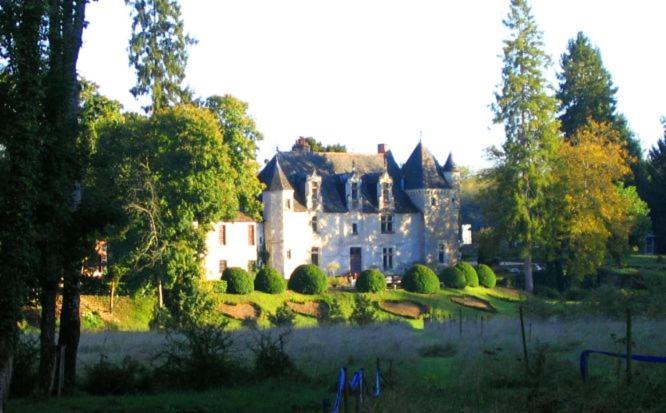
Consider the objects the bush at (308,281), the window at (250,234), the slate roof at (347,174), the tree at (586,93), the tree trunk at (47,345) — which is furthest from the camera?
the tree at (586,93)

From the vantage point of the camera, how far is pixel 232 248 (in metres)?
60.2

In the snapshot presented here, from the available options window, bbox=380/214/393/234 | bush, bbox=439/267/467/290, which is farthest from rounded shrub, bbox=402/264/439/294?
window, bbox=380/214/393/234

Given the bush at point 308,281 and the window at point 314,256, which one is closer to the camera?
the bush at point 308,281

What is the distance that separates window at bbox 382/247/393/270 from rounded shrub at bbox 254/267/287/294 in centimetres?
1386

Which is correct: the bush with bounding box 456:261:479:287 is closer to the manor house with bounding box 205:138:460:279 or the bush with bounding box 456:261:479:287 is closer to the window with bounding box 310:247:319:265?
the manor house with bounding box 205:138:460:279

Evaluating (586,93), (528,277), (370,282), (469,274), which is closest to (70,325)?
(370,282)

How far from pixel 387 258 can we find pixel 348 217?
4.24 meters

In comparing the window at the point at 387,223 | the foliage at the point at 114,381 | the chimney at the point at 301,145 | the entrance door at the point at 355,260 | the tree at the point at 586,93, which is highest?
the tree at the point at 586,93

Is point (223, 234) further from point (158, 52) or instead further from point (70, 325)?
point (70, 325)

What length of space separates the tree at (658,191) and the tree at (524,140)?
62.8 feet

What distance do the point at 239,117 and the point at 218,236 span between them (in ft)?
31.8

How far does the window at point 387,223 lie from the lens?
6656 centimetres

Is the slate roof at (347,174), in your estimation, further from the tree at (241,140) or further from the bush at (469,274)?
the tree at (241,140)

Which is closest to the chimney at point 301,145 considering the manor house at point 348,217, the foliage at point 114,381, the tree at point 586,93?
the manor house at point 348,217
